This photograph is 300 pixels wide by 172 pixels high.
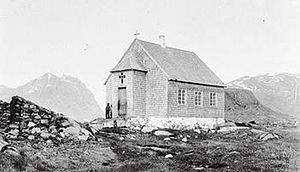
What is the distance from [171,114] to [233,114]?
28.5m

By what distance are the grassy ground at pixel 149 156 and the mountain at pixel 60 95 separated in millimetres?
99585

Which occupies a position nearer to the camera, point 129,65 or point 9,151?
point 9,151

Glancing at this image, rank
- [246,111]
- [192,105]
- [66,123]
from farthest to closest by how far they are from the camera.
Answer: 1. [246,111]
2. [192,105]
3. [66,123]

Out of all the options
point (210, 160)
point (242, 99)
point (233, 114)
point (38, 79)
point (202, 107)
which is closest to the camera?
point (210, 160)

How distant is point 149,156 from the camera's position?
21594 mm

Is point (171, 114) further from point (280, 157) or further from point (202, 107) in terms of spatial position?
point (280, 157)

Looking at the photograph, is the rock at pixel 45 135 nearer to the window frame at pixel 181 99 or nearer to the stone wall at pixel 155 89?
the stone wall at pixel 155 89

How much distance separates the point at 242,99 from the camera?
78188 mm

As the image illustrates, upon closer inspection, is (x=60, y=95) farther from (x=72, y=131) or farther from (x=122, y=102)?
(x=72, y=131)

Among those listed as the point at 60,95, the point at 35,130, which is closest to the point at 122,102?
the point at 35,130

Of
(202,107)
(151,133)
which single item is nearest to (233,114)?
(202,107)

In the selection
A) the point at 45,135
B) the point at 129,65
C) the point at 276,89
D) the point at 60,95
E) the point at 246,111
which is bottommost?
the point at 45,135

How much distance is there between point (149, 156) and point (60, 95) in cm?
11880

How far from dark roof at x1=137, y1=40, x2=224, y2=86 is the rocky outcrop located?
13.5 m
